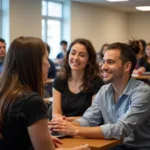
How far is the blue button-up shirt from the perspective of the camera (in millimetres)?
2113

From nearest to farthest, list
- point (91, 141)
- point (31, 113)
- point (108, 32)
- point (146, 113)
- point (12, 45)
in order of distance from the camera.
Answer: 1. point (31, 113)
2. point (12, 45)
3. point (91, 141)
4. point (146, 113)
5. point (108, 32)

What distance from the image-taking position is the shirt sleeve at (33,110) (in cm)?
146

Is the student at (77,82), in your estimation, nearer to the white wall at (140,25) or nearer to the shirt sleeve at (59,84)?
the shirt sleeve at (59,84)

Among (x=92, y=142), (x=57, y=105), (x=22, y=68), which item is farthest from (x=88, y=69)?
(x=22, y=68)

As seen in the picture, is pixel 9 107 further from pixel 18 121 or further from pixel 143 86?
pixel 143 86

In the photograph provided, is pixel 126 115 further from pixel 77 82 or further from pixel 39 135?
pixel 77 82

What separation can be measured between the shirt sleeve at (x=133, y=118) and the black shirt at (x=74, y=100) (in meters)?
0.86

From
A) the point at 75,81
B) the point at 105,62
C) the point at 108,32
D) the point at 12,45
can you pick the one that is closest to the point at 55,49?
the point at 108,32

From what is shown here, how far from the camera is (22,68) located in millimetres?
1560

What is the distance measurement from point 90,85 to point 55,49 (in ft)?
26.7

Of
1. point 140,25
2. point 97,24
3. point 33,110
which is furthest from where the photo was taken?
point 140,25

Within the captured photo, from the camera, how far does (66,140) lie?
2062 millimetres

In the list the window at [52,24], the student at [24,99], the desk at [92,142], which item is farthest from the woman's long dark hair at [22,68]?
the window at [52,24]

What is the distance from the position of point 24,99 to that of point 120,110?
98cm
